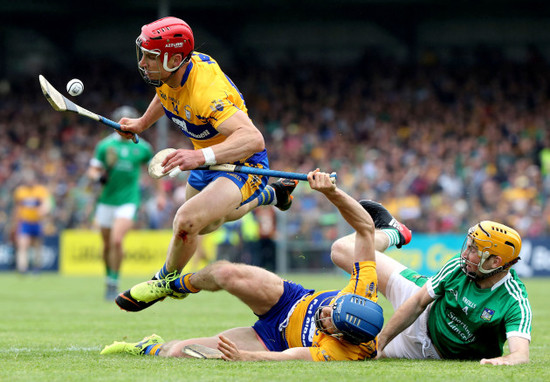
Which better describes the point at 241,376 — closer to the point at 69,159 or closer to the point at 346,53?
the point at 69,159

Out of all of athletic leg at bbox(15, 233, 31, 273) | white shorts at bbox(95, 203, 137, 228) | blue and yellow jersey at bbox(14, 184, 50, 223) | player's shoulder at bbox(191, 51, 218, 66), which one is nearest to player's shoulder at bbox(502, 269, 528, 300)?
player's shoulder at bbox(191, 51, 218, 66)

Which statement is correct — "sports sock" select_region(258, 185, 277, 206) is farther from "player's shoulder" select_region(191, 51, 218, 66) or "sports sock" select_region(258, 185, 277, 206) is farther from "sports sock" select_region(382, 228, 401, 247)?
"player's shoulder" select_region(191, 51, 218, 66)

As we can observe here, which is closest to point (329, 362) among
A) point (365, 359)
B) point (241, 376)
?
point (365, 359)

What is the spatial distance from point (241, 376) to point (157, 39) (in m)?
2.82

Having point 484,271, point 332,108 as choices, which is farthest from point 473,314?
point 332,108

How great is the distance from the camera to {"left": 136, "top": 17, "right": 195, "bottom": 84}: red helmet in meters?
6.86

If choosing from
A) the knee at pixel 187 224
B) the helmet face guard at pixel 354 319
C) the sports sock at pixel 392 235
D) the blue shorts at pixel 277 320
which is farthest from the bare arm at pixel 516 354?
the knee at pixel 187 224

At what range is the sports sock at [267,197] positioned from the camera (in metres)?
7.64

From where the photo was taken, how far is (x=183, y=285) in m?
6.88

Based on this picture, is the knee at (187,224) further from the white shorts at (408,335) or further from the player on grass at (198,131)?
the white shorts at (408,335)

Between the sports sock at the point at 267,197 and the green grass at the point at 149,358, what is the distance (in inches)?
56.9

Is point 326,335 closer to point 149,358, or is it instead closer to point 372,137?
point 149,358

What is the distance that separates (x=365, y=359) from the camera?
6.45 m

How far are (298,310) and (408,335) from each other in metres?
0.98
